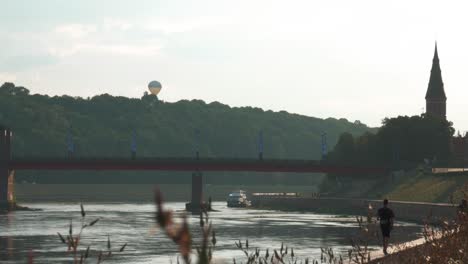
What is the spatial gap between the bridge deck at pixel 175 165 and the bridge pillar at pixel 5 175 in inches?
42.1

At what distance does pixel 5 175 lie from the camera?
146m

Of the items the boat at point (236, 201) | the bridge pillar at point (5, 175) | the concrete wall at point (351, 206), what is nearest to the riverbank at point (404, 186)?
the concrete wall at point (351, 206)

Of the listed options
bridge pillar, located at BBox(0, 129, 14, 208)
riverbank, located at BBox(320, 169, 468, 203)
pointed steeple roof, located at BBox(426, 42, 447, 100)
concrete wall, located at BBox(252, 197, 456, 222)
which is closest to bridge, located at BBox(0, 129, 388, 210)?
bridge pillar, located at BBox(0, 129, 14, 208)

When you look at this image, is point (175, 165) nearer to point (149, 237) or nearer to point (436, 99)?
point (436, 99)

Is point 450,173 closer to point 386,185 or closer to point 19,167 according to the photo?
point 386,185

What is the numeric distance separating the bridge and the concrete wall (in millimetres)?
5123

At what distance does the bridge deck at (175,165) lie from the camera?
14588cm

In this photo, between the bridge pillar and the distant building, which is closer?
the bridge pillar

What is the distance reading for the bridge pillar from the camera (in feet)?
465

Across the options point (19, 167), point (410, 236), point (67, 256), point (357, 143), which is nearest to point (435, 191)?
point (357, 143)

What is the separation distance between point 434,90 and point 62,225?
11593 centimetres

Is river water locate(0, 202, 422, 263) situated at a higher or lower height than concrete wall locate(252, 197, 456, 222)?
lower

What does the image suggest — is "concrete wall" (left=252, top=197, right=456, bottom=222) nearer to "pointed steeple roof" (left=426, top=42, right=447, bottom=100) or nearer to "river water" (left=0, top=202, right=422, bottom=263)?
"river water" (left=0, top=202, right=422, bottom=263)

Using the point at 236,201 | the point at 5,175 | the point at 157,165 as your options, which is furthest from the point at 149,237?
the point at 236,201
